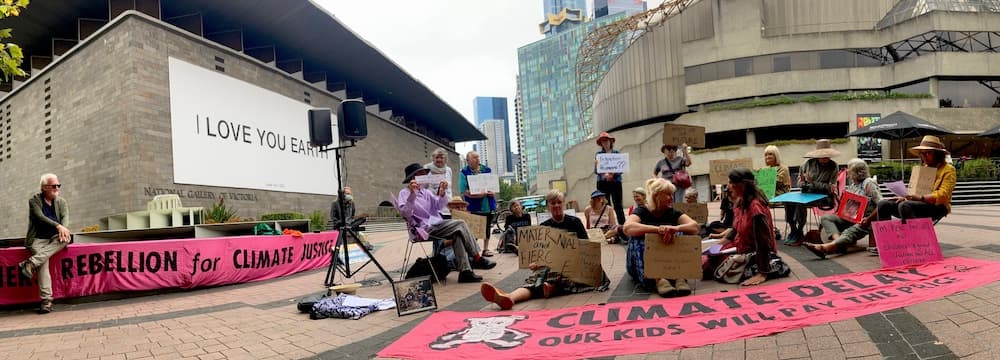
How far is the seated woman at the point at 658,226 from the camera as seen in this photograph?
4.70m

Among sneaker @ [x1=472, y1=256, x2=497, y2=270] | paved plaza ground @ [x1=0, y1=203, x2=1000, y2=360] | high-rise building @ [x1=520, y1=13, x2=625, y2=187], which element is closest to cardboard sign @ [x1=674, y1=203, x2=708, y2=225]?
paved plaza ground @ [x1=0, y1=203, x2=1000, y2=360]

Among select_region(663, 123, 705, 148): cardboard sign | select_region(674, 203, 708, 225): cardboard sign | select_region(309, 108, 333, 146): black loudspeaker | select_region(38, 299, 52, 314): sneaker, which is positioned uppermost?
select_region(309, 108, 333, 146): black loudspeaker

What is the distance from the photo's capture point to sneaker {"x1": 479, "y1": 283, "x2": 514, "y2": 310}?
15.3ft

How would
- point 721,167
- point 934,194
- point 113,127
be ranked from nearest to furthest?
point 934,194
point 721,167
point 113,127

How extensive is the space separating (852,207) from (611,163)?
129 inches

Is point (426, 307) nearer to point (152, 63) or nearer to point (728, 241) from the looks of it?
point (728, 241)

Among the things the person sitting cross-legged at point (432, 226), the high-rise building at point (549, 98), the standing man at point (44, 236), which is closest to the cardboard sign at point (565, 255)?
the person sitting cross-legged at point (432, 226)

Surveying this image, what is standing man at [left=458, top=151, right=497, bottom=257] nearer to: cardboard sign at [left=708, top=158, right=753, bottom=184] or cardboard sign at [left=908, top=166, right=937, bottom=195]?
cardboard sign at [left=708, top=158, right=753, bottom=184]

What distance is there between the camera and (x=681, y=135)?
8.16 m

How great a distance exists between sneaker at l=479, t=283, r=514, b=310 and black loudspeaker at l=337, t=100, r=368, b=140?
9.39ft

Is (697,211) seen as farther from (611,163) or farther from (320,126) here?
(320,126)

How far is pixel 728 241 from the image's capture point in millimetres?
5605

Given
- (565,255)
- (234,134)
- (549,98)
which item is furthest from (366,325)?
(549,98)

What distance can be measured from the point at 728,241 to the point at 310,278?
6624 mm
